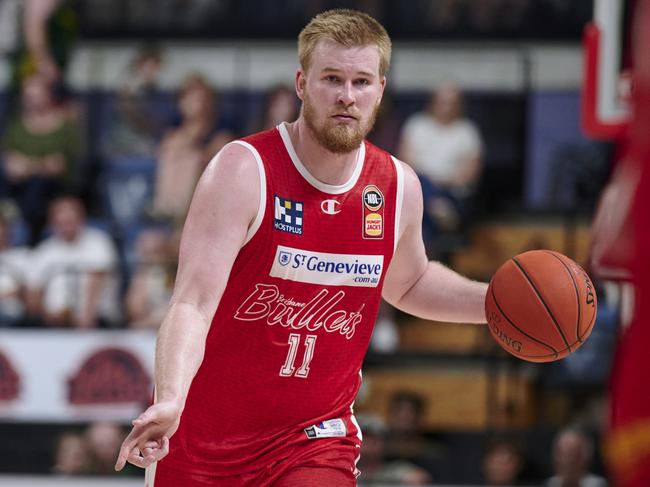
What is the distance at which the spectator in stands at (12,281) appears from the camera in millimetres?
10898

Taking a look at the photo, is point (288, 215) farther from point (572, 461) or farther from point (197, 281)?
Result: point (572, 461)

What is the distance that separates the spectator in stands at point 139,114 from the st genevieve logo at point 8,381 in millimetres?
3091

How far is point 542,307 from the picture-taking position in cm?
449

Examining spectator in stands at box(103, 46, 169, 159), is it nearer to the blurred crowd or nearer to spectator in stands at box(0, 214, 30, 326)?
the blurred crowd

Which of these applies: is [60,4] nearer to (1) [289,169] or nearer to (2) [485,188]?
(2) [485,188]

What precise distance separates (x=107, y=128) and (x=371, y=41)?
30.7 feet

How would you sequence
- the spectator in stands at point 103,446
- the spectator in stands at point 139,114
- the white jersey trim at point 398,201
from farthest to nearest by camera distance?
1. the spectator in stands at point 139,114
2. the spectator in stands at point 103,446
3. the white jersey trim at point 398,201

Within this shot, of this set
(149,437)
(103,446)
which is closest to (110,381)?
(103,446)

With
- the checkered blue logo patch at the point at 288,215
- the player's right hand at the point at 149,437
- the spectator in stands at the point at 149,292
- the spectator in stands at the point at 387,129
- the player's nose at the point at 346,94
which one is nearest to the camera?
the player's right hand at the point at 149,437

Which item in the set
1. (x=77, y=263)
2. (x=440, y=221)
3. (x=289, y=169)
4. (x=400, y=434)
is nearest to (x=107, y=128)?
(x=77, y=263)

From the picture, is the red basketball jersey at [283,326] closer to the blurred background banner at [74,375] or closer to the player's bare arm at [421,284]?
the player's bare arm at [421,284]

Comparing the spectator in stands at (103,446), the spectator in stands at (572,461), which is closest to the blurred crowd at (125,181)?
the spectator in stands at (103,446)

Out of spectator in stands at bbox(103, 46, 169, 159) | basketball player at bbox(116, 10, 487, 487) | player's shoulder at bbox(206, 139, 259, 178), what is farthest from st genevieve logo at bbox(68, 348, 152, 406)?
player's shoulder at bbox(206, 139, 259, 178)

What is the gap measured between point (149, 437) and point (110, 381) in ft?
22.8
